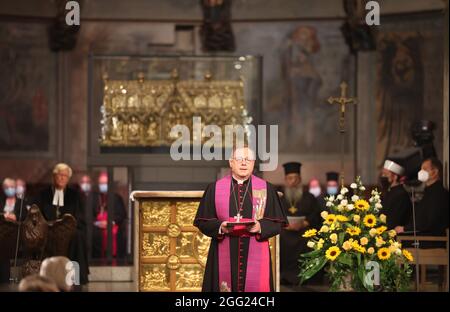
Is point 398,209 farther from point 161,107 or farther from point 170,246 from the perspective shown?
point 161,107

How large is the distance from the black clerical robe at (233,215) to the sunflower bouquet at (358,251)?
15.3 inches

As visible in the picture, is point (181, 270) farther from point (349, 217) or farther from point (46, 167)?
point (46, 167)

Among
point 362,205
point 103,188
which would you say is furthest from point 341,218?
point 103,188

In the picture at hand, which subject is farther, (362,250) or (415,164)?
(415,164)

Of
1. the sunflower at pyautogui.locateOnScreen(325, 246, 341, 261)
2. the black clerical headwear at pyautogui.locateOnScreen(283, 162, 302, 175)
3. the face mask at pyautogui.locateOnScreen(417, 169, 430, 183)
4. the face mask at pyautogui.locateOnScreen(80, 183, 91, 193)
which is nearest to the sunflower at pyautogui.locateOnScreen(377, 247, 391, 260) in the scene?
the sunflower at pyautogui.locateOnScreen(325, 246, 341, 261)

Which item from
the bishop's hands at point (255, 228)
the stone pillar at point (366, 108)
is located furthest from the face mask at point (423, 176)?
the bishop's hands at point (255, 228)

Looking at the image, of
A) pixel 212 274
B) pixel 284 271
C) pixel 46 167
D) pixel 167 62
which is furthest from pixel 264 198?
pixel 46 167

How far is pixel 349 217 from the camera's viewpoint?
9.48 metres

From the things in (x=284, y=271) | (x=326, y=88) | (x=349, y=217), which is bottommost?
(x=284, y=271)

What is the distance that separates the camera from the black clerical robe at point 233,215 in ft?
29.9

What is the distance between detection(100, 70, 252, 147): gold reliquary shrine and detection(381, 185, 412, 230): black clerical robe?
9.06ft

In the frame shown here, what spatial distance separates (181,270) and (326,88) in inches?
295

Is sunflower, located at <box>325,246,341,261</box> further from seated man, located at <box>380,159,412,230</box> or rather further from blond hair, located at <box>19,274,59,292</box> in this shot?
seated man, located at <box>380,159,412,230</box>

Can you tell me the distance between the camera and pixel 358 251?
30.5 ft
